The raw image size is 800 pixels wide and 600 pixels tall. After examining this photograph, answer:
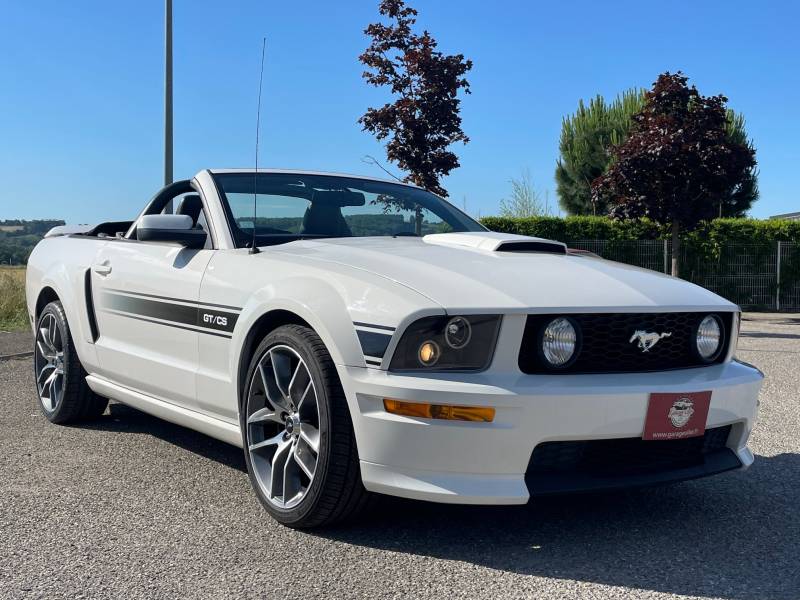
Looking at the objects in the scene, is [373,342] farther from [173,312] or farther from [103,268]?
[103,268]

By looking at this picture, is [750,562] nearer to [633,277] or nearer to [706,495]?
[706,495]

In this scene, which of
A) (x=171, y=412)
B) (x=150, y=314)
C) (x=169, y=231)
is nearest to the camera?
(x=169, y=231)

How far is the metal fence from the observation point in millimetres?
18203

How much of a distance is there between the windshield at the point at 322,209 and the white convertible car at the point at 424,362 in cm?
2

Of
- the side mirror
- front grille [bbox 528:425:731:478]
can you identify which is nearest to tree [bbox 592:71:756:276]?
the side mirror

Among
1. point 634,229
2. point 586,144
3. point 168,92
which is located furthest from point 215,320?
point 586,144

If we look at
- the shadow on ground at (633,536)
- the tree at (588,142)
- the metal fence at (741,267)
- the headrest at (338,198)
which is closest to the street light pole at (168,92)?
the headrest at (338,198)

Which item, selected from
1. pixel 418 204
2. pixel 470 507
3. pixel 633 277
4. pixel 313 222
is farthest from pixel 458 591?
pixel 418 204

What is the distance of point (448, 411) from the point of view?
2.83 m

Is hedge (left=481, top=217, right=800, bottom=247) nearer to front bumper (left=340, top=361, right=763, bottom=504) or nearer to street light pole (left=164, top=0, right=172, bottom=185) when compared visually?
street light pole (left=164, top=0, right=172, bottom=185)

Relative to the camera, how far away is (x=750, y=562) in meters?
2.96

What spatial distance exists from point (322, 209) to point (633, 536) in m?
2.17

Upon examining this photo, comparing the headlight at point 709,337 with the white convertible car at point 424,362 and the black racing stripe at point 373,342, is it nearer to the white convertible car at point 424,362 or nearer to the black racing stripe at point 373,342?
the white convertible car at point 424,362

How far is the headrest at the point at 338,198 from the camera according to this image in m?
4.42
